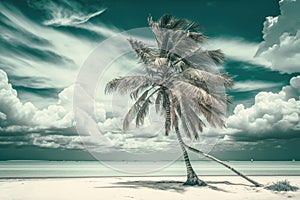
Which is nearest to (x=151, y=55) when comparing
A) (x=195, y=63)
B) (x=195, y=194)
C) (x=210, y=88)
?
(x=195, y=63)

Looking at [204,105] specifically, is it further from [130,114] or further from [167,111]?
[130,114]

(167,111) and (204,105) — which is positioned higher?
(204,105)

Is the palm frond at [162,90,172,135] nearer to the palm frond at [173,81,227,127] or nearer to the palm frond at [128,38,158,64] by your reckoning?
the palm frond at [173,81,227,127]

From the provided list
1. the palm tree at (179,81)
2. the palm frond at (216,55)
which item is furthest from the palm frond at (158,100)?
the palm frond at (216,55)

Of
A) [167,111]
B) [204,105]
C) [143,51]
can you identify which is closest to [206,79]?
[204,105]

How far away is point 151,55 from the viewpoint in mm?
20547

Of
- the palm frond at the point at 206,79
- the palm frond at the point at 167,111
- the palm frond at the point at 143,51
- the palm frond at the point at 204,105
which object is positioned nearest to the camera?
the palm frond at the point at 204,105

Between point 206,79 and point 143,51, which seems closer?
point 206,79

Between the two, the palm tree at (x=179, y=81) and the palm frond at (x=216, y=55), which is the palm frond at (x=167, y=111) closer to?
the palm tree at (x=179, y=81)

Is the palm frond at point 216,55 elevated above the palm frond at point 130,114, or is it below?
above

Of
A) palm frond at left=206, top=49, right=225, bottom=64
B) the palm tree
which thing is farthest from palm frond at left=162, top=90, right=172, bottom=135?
palm frond at left=206, top=49, right=225, bottom=64

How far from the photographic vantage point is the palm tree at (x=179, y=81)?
19.3m

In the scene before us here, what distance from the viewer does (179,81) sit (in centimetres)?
1905

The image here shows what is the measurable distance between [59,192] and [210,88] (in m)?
10.6
